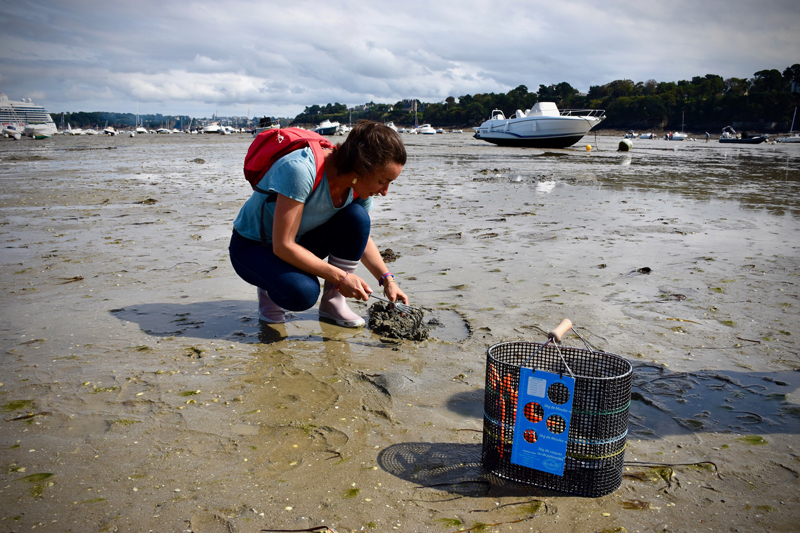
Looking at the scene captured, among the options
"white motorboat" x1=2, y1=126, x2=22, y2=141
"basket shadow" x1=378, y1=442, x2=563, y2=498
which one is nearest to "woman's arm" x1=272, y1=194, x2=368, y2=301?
"basket shadow" x1=378, y1=442, x2=563, y2=498

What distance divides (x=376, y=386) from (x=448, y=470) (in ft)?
2.54

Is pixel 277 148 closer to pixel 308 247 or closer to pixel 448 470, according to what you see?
pixel 308 247

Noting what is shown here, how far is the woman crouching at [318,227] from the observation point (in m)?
2.70

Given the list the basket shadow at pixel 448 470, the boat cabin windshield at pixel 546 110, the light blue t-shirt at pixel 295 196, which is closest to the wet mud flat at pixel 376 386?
the basket shadow at pixel 448 470

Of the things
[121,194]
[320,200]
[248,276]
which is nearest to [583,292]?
[320,200]

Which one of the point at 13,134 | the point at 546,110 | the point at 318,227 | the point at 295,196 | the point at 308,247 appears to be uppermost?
the point at 546,110

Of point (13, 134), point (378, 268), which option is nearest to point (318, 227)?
point (378, 268)

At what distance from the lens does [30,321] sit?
337cm

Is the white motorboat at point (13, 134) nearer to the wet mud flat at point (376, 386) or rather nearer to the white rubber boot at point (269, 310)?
the wet mud flat at point (376, 386)

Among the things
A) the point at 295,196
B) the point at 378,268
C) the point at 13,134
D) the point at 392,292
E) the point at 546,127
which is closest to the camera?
the point at 295,196

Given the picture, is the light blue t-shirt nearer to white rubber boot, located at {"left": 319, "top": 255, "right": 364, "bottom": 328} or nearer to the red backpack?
the red backpack

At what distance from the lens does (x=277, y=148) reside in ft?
9.62

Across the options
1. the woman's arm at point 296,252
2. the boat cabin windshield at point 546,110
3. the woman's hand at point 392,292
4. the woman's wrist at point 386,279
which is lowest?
the woman's hand at point 392,292

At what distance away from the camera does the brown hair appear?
103 inches
